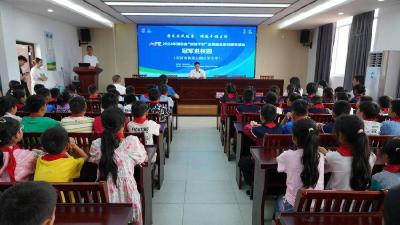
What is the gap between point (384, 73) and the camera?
5.28m

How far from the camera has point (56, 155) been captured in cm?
170

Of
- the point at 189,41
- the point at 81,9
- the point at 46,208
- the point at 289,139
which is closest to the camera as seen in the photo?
the point at 46,208

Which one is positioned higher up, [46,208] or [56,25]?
[56,25]

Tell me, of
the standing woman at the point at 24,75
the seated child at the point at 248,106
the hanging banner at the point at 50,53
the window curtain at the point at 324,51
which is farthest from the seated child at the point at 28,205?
the window curtain at the point at 324,51

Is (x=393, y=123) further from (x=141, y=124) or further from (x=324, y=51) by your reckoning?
(x=324, y=51)

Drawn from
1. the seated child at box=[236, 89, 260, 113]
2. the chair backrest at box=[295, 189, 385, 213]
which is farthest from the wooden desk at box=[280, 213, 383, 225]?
the seated child at box=[236, 89, 260, 113]

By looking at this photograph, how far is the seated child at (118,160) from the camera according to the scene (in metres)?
1.81

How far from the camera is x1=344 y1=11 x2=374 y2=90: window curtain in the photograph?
6.20 meters

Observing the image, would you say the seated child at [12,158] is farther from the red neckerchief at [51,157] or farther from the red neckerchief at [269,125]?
the red neckerchief at [269,125]

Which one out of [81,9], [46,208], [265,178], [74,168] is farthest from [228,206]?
[81,9]

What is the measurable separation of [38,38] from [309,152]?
23.5 ft

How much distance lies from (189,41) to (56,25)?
3.94m

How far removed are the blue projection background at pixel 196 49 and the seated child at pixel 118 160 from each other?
7.64m

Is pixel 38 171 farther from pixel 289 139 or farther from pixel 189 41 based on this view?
pixel 189 41
